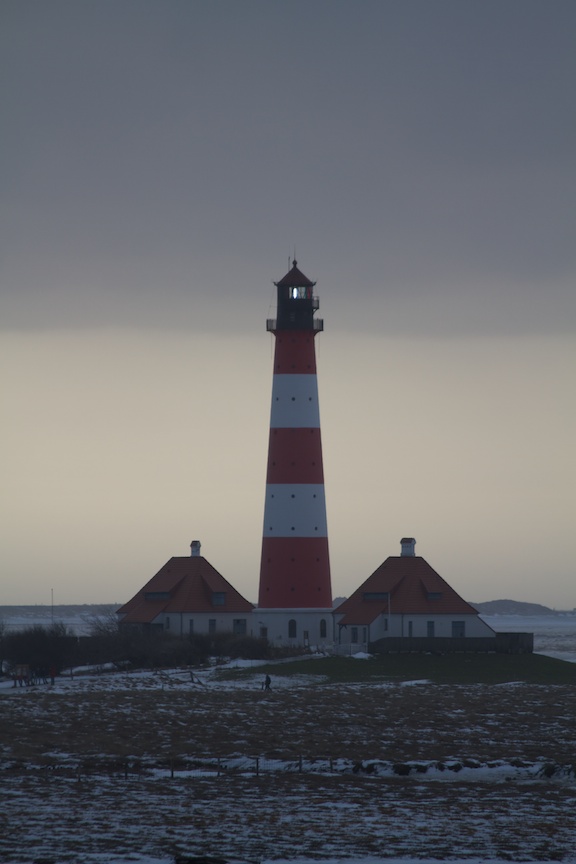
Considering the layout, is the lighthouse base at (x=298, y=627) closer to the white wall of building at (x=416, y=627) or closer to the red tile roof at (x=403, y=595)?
the red tile roof at (x=403, y=595)

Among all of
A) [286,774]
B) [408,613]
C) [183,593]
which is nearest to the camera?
[286,774]

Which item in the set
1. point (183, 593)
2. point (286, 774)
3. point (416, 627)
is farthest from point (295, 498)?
point (286, 774)

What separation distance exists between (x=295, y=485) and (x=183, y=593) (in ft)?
35.7

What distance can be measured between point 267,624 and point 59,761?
37.8 m

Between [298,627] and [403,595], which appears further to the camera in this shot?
[403,595]

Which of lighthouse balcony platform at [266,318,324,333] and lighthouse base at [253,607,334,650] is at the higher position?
lighthouse balcony platform at [266,318,324,333]

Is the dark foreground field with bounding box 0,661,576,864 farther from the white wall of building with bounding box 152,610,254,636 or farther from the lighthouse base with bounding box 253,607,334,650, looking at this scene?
the white wall of building with bounding box 152,610,254,636

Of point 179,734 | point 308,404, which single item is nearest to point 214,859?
point 179,734

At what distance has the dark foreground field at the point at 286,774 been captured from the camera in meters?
26.5

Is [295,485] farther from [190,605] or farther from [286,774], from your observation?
[286,774]

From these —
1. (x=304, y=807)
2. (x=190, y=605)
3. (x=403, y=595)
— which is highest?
(x=403, y=595)

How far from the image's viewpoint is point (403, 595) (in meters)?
73.2

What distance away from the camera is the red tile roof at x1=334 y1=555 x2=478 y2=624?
2862 inches

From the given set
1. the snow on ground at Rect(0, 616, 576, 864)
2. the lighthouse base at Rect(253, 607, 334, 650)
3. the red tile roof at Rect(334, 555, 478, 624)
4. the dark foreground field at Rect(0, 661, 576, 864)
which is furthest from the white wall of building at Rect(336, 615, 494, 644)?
the snow on ground at Rect(0, 616, 576, 864)
